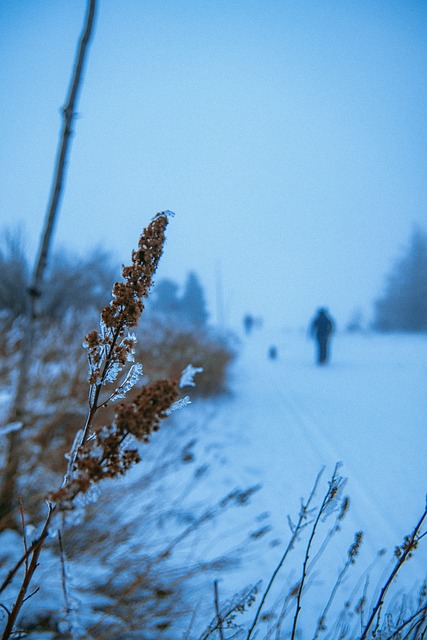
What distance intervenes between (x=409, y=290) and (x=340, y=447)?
24714 millimetres

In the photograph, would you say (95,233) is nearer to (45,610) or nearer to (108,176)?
(108,176)

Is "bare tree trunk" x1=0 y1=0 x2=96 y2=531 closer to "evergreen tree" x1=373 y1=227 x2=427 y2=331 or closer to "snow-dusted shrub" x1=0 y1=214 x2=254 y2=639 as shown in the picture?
"snow-dusted shrub" x1=0 y1=214 x2=254 y2=639

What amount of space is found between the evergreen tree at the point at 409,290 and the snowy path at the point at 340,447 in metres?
18.8

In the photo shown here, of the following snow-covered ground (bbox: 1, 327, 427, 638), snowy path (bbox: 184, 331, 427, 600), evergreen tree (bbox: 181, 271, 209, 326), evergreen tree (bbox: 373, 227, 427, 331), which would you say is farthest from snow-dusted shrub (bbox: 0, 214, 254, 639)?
evergreen tree (bbox: 181, 271, 209, 326)

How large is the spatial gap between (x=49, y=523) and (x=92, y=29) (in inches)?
67.6

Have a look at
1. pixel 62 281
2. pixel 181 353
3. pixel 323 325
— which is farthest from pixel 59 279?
pixel 323 325

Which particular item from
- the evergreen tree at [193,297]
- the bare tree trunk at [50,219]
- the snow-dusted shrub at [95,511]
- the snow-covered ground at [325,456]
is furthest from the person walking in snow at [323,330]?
the evergreen tree at [193,297]

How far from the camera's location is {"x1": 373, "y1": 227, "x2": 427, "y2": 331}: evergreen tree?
24750mm

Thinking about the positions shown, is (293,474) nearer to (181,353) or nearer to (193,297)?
(181,353)

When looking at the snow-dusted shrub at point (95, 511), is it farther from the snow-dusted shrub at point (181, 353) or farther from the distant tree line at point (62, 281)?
the distant tree line at point (62, 281)

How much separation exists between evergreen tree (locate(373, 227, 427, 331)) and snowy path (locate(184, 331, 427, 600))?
18790mm

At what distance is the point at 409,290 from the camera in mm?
25141

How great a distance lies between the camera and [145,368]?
15.3ft

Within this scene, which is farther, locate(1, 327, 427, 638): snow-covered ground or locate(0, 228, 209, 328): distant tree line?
locate(0, 228, 209, 328): distant tree line
